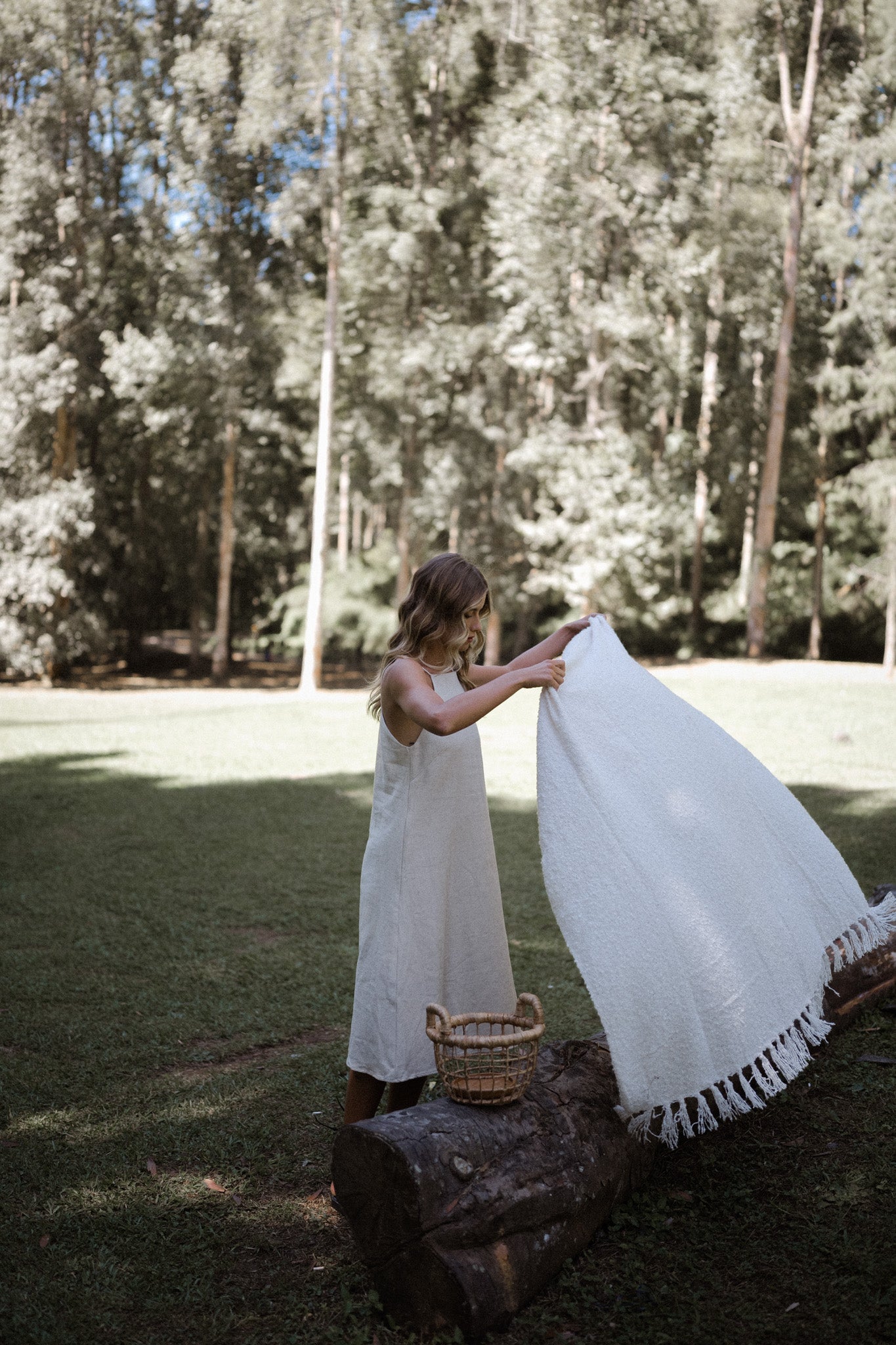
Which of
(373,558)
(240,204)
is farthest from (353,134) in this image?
(373,558)

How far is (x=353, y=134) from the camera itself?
21.9m

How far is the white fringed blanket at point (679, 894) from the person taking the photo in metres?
2.97

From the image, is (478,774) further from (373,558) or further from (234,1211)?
(373,558)

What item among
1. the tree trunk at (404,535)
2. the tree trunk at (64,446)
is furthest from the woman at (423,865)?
the tree trunk at (64,446)

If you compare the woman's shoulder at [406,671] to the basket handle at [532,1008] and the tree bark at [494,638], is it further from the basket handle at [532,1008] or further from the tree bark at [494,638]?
the tree bark at [494,638]

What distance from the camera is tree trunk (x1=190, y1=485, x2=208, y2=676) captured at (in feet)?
90.4

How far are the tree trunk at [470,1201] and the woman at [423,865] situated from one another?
0.32m

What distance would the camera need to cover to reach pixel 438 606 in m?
3.24

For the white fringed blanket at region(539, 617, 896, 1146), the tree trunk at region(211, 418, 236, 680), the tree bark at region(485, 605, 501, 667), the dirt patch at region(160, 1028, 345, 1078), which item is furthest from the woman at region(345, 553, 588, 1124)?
the tree trunk at region(211, 418, 236, 680)

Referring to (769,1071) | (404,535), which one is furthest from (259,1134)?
(404,535)

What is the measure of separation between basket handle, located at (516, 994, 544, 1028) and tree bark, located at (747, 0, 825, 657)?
20.1m

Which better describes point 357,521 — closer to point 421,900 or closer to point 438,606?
point 438,606

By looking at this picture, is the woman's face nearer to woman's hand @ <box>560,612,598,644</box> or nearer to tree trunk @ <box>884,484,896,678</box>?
woman's hand @ <box>560,612,598,644</box>

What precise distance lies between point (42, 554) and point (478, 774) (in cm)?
2087
